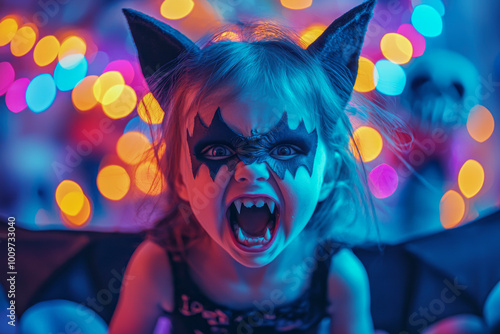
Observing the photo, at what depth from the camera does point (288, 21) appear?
37.6 inches

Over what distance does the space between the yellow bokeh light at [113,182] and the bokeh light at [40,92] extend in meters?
0.22

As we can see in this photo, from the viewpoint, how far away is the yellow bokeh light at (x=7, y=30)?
1052 millimetres

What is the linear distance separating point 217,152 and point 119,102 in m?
0.38

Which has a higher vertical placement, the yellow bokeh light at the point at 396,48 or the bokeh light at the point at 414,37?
the bokeh light at the point at 414,37

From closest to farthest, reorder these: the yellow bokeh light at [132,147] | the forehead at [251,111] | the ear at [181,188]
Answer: the forehead at [251,111]
the ear at [181,188]
the yellow bokeh light at [132,147]

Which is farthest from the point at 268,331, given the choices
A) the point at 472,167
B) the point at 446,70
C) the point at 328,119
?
the point at 446,70

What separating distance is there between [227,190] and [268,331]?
0.36 m

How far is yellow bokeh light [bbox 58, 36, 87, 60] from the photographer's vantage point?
1.04 m

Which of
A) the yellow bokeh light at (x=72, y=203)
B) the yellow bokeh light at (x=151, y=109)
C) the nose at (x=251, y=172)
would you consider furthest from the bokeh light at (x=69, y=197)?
the nose at (x=251, y=172)

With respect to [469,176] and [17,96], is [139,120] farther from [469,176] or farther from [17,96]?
[469,176]

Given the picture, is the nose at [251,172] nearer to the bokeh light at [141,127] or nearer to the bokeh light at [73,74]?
the bokeh light at [141,127]

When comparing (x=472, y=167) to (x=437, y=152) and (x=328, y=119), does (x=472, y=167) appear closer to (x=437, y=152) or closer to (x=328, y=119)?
(x=437, y=152)

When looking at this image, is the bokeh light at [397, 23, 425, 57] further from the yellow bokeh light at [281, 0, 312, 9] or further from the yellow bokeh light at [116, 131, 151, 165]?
the yellow bokeh light at [116, 131, 151, 165]

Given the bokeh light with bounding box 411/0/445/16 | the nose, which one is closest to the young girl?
the nose
